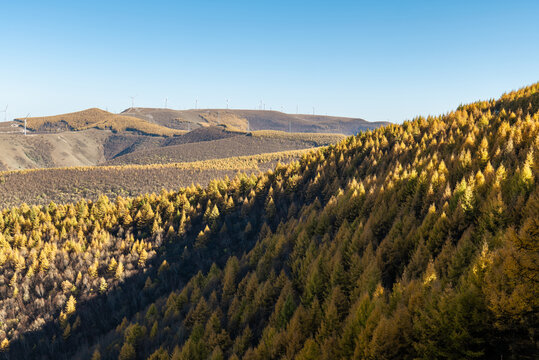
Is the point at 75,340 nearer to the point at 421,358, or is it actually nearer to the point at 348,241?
the point at 348,241

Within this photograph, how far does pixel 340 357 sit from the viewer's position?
3134cm

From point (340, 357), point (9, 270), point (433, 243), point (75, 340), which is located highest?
A: point (433, 243)

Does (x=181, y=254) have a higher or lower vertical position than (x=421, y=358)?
lower

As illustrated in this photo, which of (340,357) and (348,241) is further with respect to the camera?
(348,241)

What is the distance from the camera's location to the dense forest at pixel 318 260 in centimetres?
2488

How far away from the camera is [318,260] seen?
55.3 meters

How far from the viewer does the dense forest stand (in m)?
24.9

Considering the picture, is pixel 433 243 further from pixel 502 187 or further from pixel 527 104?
pixel 527 104

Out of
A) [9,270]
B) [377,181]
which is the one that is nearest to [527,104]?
[377,181]

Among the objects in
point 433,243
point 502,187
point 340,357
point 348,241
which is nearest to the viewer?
point 340,357

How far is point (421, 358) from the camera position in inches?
953

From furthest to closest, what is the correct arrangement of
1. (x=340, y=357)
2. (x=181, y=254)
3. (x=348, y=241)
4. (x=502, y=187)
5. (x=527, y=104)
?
(x=181, y=254) → (x=527, y=104) → (x=348, y=241) → (x=502, y=187) → (x=340, y=357)

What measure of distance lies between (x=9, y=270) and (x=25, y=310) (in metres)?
17.4

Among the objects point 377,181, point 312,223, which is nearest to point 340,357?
point 312,223
